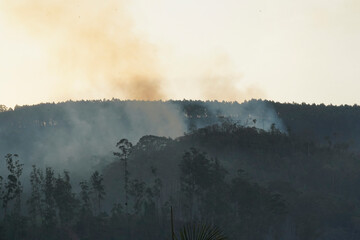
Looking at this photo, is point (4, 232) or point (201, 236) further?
point (4, 232)

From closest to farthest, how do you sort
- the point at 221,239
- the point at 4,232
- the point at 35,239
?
the point at 221,239 < the point at 4,232 < the point at 35,239

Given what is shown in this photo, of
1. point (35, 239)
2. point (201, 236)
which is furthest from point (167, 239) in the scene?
Result: point (201, 236)

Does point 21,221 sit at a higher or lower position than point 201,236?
higher

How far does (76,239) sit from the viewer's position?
19550 centimetres

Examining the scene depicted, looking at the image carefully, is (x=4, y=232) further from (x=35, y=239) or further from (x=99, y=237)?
(x=99, y=237)

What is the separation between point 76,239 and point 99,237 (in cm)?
642

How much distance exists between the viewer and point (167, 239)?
195500mm

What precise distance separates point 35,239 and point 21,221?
19.4ft

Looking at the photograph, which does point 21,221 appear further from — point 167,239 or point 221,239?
point 221,239

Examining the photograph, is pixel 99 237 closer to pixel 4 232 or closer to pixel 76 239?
pixel 76 239

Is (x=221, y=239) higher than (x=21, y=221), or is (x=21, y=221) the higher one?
(x=21, y=221)

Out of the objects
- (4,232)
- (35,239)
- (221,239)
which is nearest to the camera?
(221,239)

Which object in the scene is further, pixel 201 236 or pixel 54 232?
pixel 54 232

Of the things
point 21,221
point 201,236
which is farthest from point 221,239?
point 21,221
